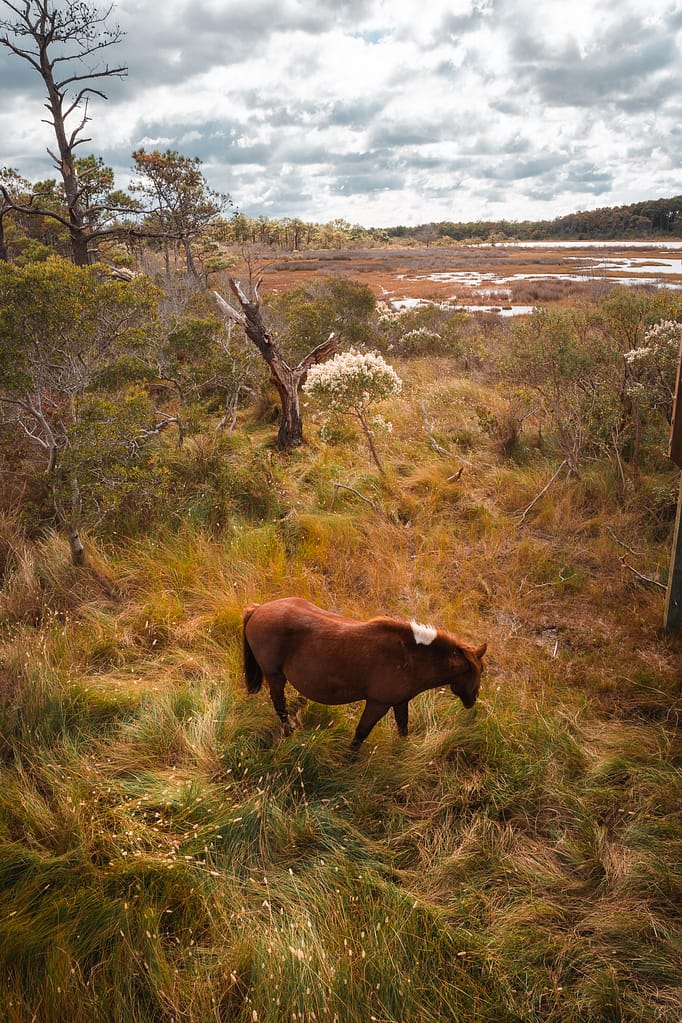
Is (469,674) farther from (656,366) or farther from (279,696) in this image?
(656,366)

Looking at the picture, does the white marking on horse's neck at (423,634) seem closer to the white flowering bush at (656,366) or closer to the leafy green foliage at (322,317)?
the white flowering bush at (656,366)

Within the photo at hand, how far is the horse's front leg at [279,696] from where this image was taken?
3477mm

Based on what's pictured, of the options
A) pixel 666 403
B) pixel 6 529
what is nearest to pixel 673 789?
pixel 666 403

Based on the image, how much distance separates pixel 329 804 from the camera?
323cm

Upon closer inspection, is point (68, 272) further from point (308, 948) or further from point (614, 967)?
point (614, 967)

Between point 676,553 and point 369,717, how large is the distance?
10.2 ft

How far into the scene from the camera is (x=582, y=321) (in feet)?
29.0

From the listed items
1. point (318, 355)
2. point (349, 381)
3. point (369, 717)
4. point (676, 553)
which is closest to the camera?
point (369, 717)

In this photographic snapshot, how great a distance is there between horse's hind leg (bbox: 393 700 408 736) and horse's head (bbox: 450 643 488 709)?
0.37 m

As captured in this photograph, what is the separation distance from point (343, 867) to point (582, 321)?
8.81 m

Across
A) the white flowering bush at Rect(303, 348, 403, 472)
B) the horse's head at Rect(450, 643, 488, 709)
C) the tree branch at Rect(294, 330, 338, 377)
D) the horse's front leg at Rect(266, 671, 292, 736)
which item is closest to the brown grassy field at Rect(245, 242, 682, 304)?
the tree branch at Rect(294, 330, 338, 377)

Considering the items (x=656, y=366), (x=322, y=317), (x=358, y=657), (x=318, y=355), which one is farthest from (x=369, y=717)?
(x=322, y=317)

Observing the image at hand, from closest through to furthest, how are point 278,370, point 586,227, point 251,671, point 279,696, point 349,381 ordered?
point 279,696
point 251,671
point 349,381
point 278,370
point 586,227

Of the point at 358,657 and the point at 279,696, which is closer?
the point at 358,657
